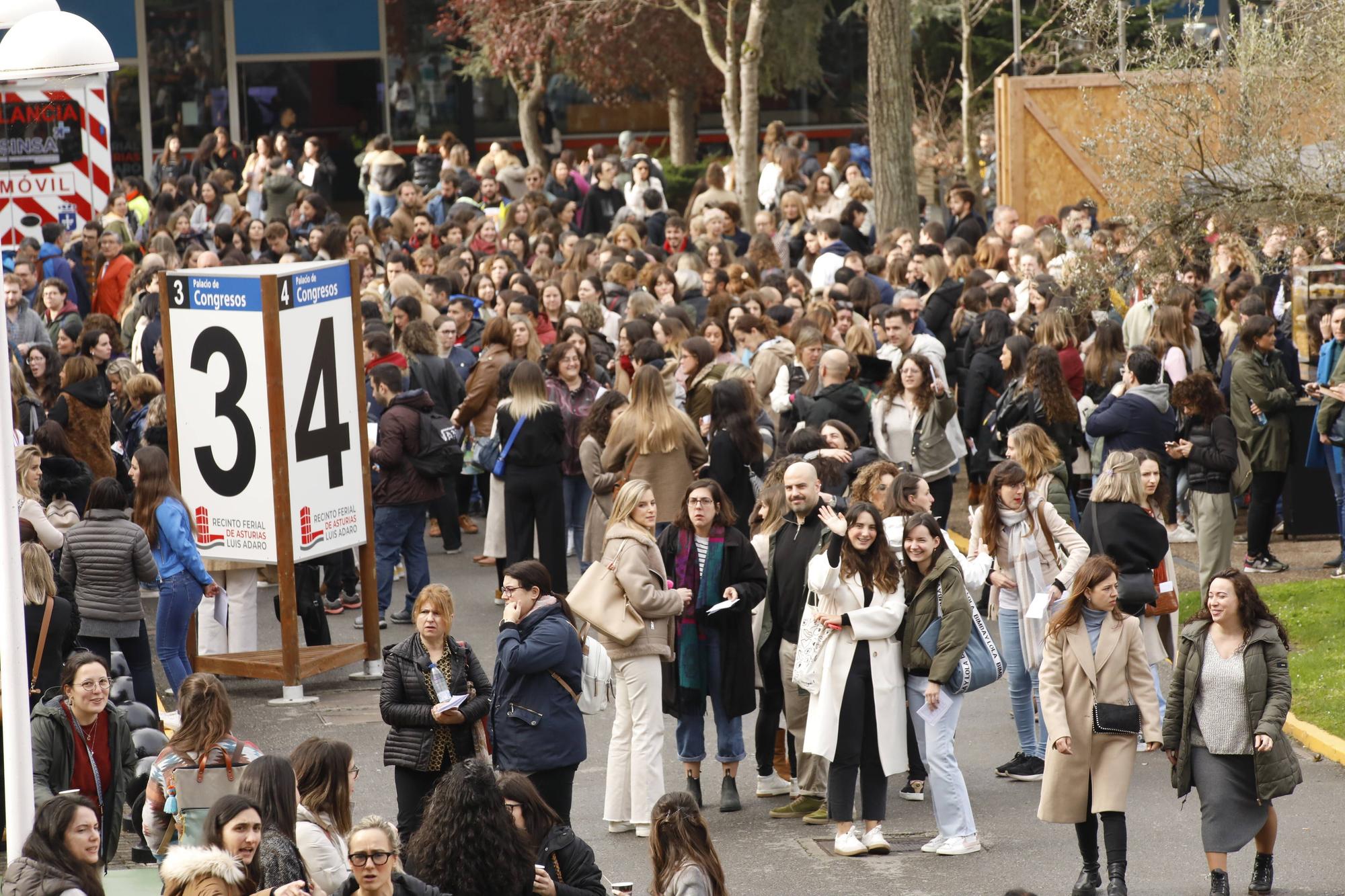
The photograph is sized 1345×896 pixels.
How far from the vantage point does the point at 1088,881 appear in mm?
8172

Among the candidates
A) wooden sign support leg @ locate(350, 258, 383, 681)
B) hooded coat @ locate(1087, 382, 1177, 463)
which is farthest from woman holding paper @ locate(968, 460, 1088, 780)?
wooden sign support leg @ locate(350, 258, 383, 681)

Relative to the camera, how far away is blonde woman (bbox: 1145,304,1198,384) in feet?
46.2

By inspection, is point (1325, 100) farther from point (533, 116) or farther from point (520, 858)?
point (533, 116)

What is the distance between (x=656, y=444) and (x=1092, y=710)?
4.31 metres

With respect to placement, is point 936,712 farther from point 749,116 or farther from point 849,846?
point 749,116

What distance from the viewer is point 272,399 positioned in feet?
36.0

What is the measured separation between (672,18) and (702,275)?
16105 millimetres

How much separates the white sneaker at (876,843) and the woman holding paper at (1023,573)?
4.72ft

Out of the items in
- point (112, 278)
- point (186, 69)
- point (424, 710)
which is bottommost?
point (424, 710)

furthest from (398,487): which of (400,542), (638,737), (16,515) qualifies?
(16,515)

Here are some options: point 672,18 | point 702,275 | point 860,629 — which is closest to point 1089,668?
point 860,629

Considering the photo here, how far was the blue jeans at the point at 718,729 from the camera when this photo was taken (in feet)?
30.9

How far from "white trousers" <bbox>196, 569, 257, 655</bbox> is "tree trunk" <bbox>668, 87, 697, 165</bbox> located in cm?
2404

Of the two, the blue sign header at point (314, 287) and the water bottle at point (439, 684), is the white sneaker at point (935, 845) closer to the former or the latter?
the water bottle at point (439, 684)
